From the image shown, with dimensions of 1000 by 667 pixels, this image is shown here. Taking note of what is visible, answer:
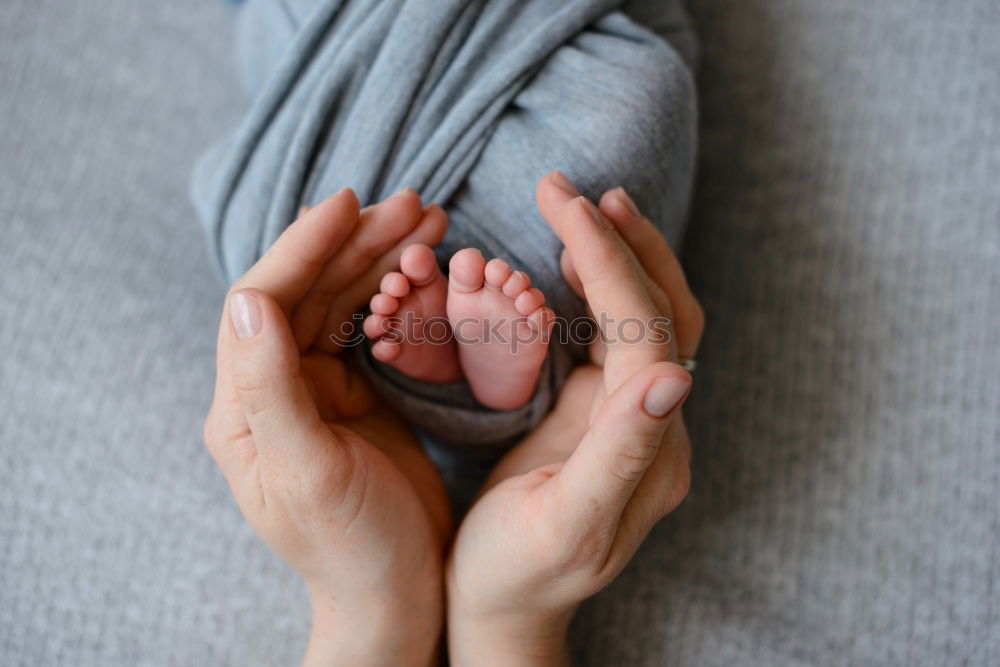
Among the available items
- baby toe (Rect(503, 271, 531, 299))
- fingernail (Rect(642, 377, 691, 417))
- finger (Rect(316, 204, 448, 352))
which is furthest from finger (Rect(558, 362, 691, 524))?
finger (Rect(316, 204, 448, 352))

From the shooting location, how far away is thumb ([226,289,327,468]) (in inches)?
21.2

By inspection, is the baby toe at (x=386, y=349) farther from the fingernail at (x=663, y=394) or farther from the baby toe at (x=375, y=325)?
the fingernail at (x=663, y=394)

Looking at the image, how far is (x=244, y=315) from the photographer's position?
0.54m

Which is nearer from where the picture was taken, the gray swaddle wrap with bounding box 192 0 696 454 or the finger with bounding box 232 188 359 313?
the finger with bounding box 232 188 359 313

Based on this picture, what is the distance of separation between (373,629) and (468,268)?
1.08 feet

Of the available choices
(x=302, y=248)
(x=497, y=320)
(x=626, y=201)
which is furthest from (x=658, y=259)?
(x=302, y=248)

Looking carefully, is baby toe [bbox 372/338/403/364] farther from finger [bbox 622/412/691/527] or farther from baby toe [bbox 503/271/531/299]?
finger [bbox 622/412/691/527]

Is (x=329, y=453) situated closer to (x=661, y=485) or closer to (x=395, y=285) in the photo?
(x=395, y=285)

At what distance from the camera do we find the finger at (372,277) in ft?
2.11

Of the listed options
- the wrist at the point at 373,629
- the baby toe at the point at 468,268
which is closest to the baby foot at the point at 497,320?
the baby toe at the point at 468,268

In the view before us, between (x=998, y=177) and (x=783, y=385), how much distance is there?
14.6 inches

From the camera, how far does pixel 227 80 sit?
100 centimetres

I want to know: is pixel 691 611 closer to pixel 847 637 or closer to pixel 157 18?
pixel 847 637

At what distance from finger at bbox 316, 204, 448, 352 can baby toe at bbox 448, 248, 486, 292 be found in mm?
89
